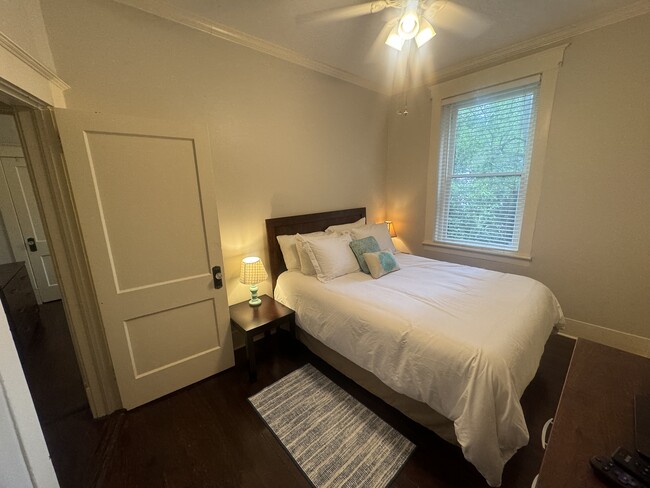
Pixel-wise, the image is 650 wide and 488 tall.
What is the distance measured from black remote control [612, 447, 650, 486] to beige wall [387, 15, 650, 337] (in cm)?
228

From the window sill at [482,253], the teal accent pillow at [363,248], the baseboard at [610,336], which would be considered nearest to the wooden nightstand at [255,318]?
the teal accent pillow at [363,248]

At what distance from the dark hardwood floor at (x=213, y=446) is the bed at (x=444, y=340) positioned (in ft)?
0.50

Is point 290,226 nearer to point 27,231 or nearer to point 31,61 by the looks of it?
point 31,61

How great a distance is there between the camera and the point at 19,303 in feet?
8.16

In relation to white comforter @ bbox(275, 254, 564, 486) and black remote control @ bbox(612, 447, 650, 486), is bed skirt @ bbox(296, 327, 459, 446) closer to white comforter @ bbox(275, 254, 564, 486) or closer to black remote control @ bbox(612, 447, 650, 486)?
white comforter @ bbox(275, 254, 564, 486)

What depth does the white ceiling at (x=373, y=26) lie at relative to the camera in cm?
178

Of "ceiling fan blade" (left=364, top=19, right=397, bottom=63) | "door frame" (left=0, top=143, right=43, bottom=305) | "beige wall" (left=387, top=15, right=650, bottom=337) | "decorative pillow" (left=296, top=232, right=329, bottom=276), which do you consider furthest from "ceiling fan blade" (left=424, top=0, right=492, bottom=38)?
"door frame" (left=0, top=143, right=43, bottom=305)

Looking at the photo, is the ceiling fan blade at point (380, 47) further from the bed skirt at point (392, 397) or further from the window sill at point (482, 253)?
the bed skirt at point (392, 397)

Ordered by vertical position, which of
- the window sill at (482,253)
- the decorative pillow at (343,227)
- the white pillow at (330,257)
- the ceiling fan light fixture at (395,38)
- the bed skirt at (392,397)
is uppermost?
the ceiling fan light fixture at (395,38)

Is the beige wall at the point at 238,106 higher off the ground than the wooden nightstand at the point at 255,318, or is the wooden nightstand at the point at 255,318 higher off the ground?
the beige wall at the point at 238,106

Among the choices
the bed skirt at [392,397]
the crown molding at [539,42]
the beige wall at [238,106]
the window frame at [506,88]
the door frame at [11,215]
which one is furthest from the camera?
the door frame at [11,215]

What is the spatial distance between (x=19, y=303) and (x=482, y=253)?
4.78 m

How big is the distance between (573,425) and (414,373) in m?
0.71

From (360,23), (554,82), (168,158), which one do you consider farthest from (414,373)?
(554,82)
